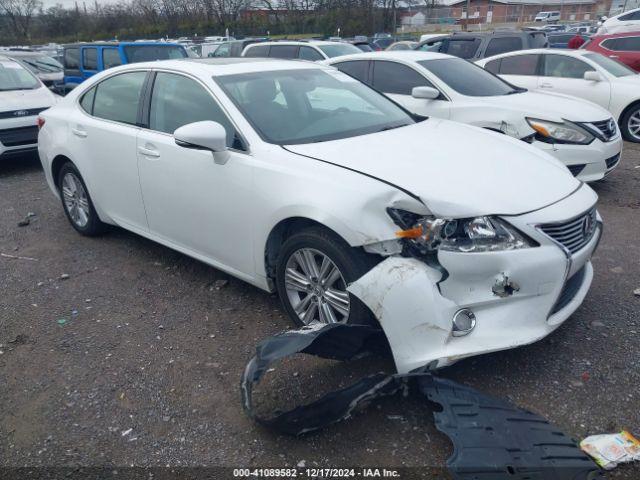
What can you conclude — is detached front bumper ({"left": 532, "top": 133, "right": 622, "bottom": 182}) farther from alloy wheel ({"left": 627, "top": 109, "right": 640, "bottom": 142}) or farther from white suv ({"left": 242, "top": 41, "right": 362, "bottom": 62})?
white suv ({"left": 242, "top": 41, "right": 362, "bottom": 62})

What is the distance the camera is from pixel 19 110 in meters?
7.95

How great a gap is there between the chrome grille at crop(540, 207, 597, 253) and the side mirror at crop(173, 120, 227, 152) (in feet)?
6.34

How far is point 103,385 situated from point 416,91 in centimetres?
457

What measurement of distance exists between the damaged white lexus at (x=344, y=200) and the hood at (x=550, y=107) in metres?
2.52

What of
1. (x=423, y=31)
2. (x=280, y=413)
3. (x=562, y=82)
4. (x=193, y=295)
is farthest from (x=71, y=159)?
(x=423, y=31)

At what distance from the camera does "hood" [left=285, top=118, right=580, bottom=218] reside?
2785mm

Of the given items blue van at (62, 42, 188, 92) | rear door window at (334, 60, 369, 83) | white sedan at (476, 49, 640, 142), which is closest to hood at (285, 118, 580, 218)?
rear door window at (334, 60, 369, 83)

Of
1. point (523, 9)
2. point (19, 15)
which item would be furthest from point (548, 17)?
point (19, 15)

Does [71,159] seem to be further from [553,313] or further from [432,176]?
[553,313]

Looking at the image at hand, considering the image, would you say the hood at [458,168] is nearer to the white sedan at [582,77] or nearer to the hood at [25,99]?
the white sedan at [582,77]

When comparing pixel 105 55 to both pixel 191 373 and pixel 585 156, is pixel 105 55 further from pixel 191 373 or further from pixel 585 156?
pixel 191 373

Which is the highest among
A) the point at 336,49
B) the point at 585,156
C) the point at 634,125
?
the point at 336,49

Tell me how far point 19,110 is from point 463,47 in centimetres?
882

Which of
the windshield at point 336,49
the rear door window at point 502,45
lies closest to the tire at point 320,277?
the rear door window at point 502,45
